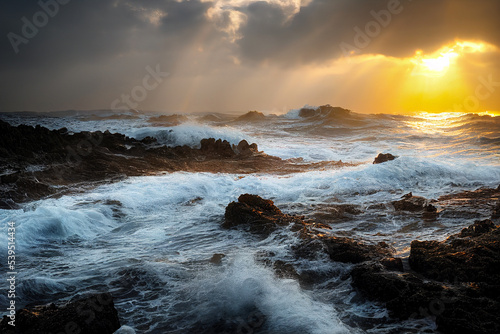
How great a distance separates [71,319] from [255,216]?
357 centimetres

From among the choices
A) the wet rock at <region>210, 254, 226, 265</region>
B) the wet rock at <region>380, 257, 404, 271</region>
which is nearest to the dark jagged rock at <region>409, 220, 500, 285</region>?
the wet rock at <region>380, 257, 404, 271</region>

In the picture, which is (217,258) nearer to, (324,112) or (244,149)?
(244,149)

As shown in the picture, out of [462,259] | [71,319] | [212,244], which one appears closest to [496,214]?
[462,259]

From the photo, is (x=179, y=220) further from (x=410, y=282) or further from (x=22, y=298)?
(x=410, y=282)

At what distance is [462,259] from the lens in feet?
13.2

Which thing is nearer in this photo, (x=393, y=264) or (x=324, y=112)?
(x=393, y=264)

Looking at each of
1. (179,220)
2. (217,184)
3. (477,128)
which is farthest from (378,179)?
(477,128)

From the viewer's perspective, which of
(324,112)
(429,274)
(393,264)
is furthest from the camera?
(324,112)

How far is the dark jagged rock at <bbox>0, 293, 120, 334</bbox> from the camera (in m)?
2.97

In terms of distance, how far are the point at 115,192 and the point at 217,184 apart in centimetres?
251

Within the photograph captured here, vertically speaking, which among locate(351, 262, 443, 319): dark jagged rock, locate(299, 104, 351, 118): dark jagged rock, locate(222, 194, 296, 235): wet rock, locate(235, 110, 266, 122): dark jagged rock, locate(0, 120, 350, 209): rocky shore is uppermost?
locate(299, 104, 351, 118): dark jagged rock

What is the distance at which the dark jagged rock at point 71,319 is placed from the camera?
297cm

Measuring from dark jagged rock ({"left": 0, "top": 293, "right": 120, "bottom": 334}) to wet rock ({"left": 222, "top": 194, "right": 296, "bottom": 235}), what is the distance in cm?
293

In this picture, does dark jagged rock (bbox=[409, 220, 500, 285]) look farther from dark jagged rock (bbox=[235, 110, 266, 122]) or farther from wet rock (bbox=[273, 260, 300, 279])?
dark jagged rock (bbox=[235, 110, 266, 122])
